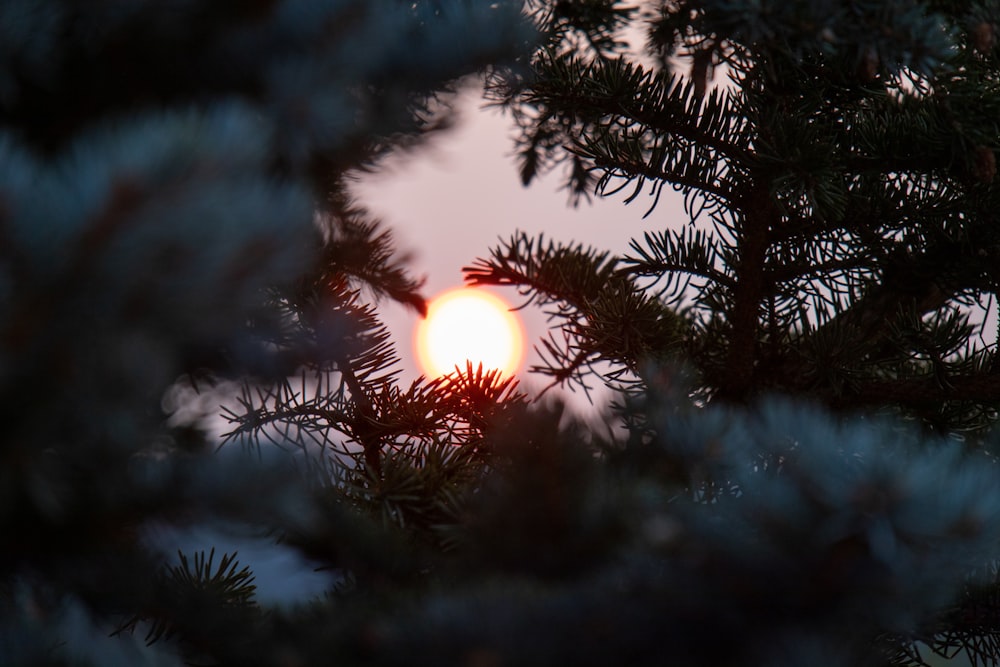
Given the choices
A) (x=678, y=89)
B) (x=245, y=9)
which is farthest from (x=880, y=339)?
(x=245, y=9)

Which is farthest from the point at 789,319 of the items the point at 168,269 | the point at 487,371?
the point at 168,269

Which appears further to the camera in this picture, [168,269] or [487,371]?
[487,371]

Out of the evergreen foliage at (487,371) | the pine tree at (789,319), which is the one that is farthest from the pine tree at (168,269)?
the pine tree at (789,319)

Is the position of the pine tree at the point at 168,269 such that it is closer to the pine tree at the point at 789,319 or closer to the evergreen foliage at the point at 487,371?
the evergreen foliage at the point at 487,371

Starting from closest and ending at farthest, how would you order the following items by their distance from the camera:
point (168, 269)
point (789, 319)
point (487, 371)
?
point (168, 269), point (487, 371), point (789, 319)

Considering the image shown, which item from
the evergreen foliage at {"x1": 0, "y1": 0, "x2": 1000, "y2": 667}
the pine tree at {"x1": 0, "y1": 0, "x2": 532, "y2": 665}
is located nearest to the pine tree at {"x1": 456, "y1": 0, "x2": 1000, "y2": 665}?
the evergreen foliage at {"x1": 0, "y1": 0, "x2": 1000, "y2": 667}

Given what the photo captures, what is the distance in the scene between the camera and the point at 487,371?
1.74 feet

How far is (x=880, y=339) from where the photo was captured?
646 millimetres

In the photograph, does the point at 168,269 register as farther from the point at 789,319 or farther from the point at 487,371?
the point at 789,319

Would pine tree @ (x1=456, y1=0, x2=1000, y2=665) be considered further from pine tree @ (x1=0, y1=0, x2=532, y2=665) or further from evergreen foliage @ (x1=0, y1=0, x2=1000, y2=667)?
pine tree @ (x1=0, y1=0, x2=532, y2=665)

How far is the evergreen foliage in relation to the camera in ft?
0.91

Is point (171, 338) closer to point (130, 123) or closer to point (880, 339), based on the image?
point (130, 123)

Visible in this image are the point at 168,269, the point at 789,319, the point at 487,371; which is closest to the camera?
the point at 168,269

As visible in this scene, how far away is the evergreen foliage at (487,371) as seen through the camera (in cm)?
28
